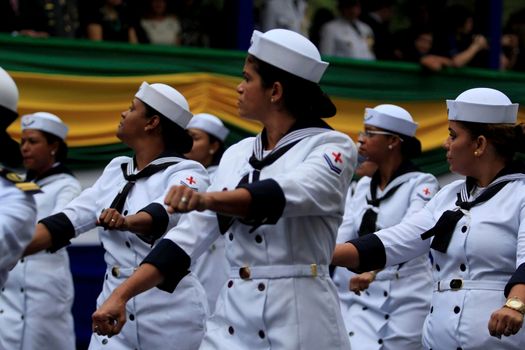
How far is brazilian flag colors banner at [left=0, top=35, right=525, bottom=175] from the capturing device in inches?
410

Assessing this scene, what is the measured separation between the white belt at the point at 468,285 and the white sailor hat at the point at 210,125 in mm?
4565

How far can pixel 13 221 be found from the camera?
14.1 ft

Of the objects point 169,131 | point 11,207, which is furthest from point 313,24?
point 11,207

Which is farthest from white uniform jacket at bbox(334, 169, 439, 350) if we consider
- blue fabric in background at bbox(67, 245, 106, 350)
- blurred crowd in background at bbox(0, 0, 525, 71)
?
blurred crowd in background at bbox(0, 0, 525, 71)

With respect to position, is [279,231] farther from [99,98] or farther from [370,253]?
[99,98]

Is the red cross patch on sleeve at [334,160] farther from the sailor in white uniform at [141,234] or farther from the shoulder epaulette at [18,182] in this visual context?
the sailor in white uniform at [141,234]

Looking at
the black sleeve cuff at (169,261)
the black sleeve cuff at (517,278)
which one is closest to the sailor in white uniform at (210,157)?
the black sleeve cuff at (517,278)

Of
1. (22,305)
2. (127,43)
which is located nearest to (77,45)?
(127,43)

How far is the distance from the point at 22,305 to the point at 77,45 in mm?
2707

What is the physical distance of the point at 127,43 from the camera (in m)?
11.0

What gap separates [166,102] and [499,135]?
170cm

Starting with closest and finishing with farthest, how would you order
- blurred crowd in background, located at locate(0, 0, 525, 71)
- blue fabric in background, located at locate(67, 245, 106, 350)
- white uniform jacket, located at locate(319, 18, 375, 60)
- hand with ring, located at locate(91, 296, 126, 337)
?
hand with ring, located at locate(91, 296, 126, 337), blue fabric in background, located at locate(67, 245, 106, 350), blurred crowd in background, located at locate(0, 0, 525, 71), white uniform jacket, located at locate(319, 18, 375, 60)

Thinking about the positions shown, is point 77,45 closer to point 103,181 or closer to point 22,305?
point 22,305

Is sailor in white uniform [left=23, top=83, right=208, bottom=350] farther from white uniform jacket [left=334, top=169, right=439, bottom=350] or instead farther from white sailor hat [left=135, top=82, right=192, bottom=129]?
white uniform jacket [left=334, top=169, right=439, bottom=350]
